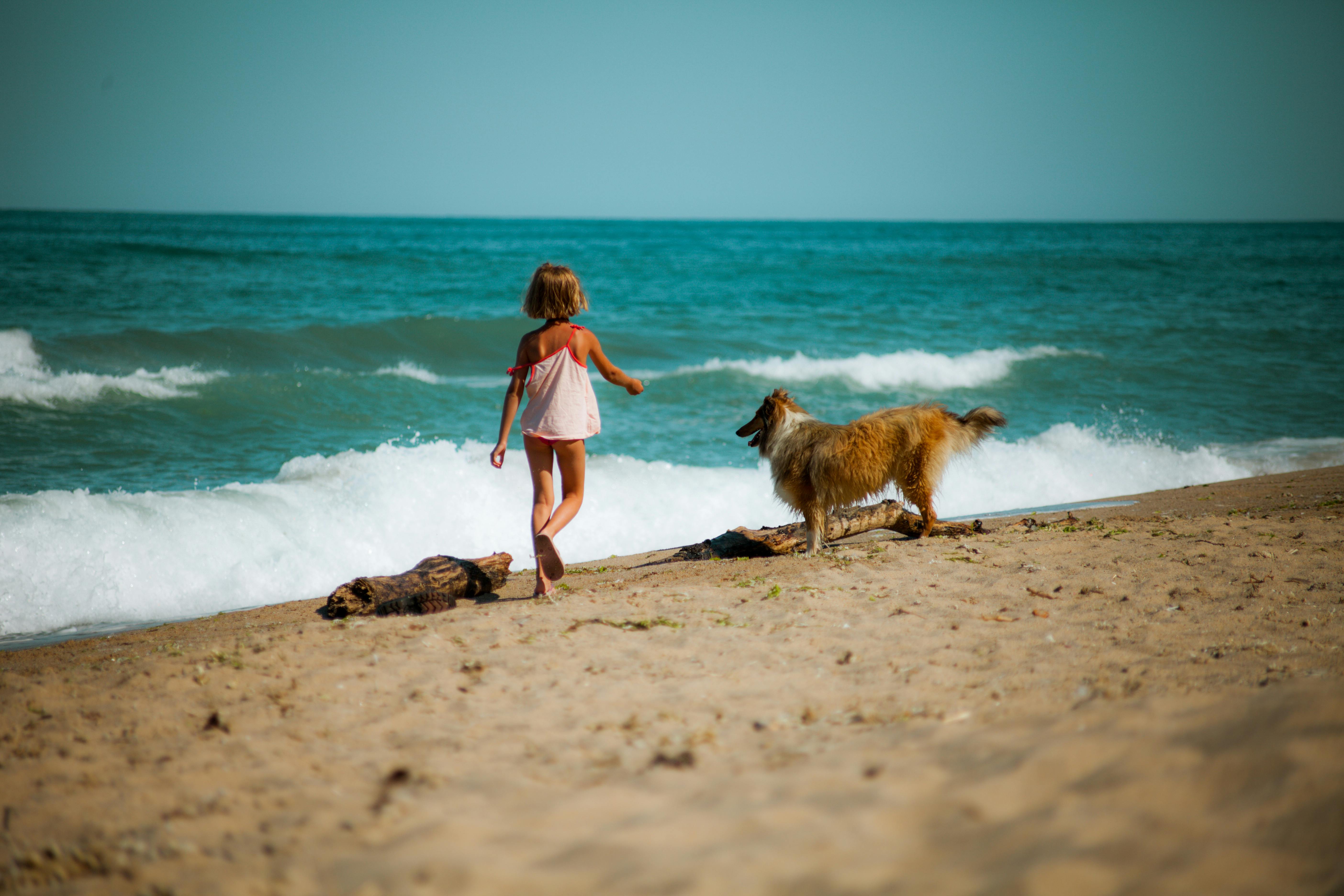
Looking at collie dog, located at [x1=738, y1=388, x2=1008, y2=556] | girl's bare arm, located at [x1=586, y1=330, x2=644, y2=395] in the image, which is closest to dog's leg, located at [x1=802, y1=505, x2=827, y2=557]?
collie dog, located at [x1=738, y1=388, x2=1008, y2=556]

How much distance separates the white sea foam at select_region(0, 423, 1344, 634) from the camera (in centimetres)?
677

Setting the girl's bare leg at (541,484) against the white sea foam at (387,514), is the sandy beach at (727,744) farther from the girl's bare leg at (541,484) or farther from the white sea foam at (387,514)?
the white sea foam at (387,514)

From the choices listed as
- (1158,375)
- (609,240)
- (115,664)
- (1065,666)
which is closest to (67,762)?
(115,664)

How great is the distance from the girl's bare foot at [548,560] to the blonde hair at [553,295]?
1432mm

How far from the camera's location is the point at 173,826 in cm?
246

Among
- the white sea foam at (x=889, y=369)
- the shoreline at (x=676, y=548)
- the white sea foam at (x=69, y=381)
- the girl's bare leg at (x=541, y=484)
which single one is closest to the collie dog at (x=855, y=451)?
the shoreline at (x=676, y=548)

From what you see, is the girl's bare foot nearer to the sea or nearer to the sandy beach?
the sandy beach

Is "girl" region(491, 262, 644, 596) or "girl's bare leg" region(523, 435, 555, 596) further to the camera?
"girl's bare leg" region(523, 435, 555, 596)

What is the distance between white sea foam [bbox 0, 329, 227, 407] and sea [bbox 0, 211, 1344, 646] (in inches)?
2.7

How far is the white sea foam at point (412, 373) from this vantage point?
15.7 m

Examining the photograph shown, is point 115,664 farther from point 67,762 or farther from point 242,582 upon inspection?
point 242,582

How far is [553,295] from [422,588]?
85.4 inches

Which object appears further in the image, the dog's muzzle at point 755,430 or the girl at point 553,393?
the dog's muzzle at point 755,430

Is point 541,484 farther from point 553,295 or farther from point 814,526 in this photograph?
point 814,526
